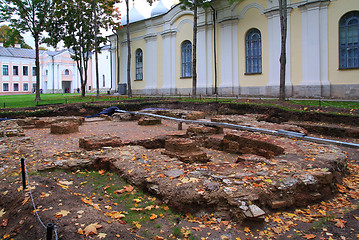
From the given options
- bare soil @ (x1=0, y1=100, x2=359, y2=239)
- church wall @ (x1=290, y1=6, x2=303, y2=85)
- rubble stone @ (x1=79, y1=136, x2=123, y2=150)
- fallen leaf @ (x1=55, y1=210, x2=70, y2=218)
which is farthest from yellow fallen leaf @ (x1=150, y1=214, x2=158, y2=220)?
church wall @ (x1=290, y1=6, x2=303, y2=85)

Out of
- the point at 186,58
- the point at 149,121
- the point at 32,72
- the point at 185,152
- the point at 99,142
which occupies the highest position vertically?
the point at 32,72

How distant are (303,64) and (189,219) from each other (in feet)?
60.9

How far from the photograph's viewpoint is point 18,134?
31.6ft

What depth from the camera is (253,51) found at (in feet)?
76.3

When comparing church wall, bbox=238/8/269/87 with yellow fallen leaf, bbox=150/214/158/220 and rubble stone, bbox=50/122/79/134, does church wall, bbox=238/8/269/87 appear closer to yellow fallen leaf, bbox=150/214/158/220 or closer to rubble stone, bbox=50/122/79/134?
rubble stone, bbox=50/122/79/134

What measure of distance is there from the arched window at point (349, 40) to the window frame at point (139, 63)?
64.9 ft

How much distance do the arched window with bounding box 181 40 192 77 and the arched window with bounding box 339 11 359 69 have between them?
12784 mm

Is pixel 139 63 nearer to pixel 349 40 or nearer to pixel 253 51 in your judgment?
pixel 253 51

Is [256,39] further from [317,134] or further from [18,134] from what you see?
[18,134]

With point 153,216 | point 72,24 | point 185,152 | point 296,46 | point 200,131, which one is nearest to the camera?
point 153,216

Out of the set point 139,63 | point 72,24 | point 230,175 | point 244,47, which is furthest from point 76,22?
point 230,175

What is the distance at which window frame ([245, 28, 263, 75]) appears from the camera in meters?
22.9

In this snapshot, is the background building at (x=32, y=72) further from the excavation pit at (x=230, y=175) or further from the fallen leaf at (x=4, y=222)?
the fallen leaf at (x=4, y=222)

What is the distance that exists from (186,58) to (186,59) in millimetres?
93
